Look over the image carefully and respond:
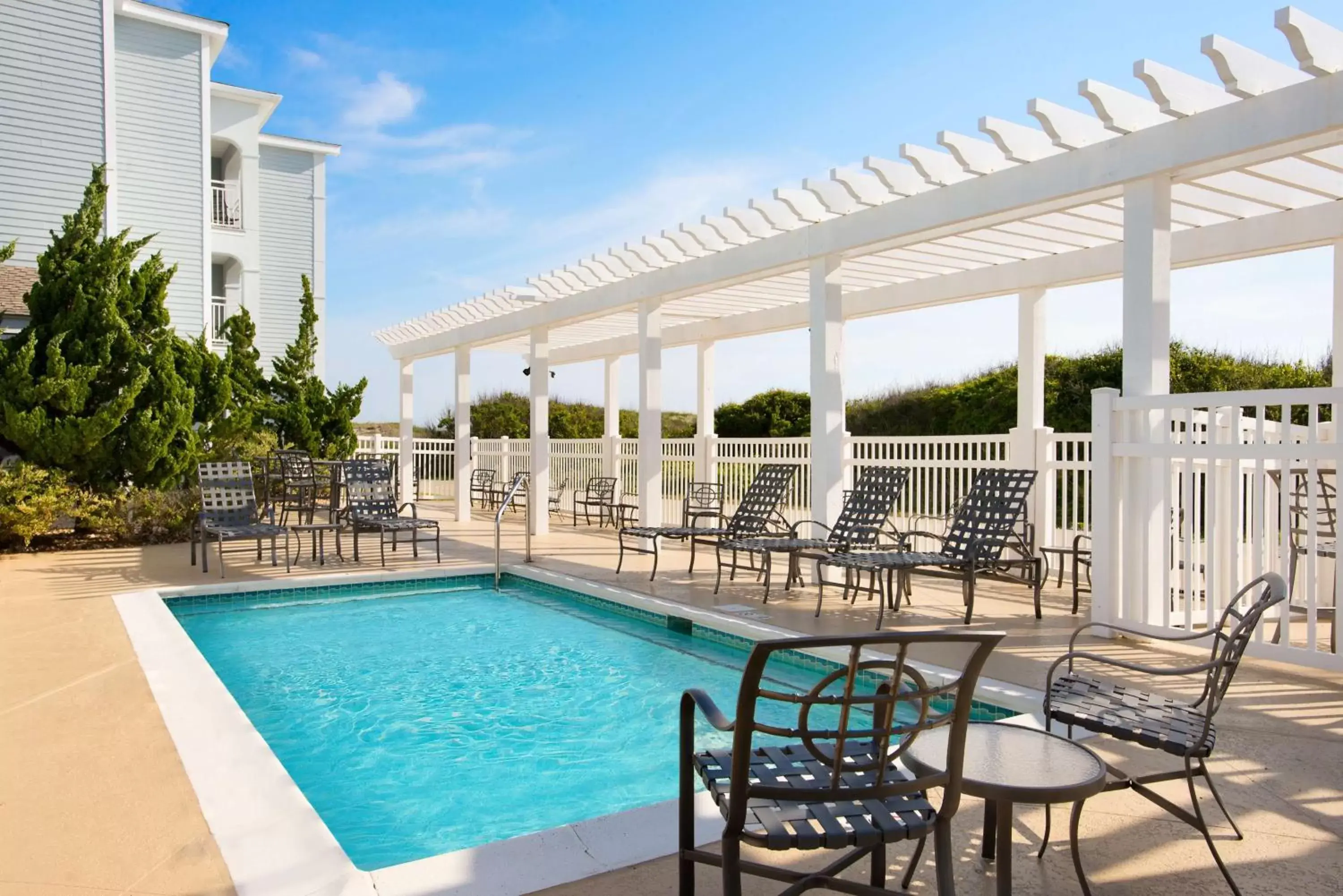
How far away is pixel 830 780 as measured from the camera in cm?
212

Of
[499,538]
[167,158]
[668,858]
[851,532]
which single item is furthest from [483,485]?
[668,858]

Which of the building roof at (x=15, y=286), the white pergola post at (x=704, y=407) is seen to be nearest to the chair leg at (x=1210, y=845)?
the white pergola post at (x=704, y=407)

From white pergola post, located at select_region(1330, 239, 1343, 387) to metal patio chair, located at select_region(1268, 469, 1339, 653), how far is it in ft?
2.64

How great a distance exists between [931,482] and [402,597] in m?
5.30

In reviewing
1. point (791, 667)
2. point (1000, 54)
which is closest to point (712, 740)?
point (791, 667)

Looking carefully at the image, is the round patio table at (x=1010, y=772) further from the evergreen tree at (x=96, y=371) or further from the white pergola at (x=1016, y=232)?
the evergreen tree at (x=96, y=371)

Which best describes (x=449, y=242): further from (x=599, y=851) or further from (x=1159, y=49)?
(x=599, y=851)

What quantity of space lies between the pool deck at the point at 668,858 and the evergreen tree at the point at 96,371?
13.0 feet

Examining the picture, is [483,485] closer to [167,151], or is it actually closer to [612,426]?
[612,426]

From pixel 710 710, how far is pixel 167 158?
16772mm

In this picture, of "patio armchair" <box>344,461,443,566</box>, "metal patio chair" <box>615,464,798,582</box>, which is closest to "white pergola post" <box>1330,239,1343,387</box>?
Result: "metal patio chair" <box>615,464,798,582</box>

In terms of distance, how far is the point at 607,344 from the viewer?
50.0 ft

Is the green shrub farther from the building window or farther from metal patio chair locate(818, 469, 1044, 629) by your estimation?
metal patio chair locate(818, 469, 1044, 629)

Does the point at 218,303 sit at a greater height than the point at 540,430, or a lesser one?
greater
